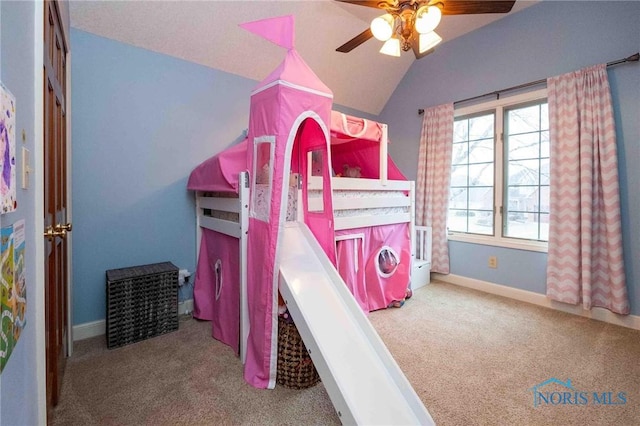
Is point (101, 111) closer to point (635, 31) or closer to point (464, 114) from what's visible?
point (464, 114)

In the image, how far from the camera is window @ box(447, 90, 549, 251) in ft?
9.94

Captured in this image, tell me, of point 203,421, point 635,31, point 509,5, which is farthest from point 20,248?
point 635,31

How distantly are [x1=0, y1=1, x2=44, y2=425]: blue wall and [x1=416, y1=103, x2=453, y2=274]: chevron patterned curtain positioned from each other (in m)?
3.45

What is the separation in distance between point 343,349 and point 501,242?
8.20 feet

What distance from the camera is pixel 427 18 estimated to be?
5.84ft

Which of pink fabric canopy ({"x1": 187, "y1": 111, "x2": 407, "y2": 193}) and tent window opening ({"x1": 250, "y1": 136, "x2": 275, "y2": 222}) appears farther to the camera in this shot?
pink fabric canopy ({"x1": 187, "y1": 111, "x2": 407, "y2": 193})

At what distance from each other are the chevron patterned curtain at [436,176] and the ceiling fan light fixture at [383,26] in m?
1.88

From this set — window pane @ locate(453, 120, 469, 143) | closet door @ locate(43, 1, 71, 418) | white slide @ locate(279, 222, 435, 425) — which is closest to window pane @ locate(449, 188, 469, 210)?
window pane @ locate(453, 120, 469, 143)

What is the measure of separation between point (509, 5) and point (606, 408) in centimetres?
214

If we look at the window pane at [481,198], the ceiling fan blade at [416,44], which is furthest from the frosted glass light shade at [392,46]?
the window pane at [481,198]

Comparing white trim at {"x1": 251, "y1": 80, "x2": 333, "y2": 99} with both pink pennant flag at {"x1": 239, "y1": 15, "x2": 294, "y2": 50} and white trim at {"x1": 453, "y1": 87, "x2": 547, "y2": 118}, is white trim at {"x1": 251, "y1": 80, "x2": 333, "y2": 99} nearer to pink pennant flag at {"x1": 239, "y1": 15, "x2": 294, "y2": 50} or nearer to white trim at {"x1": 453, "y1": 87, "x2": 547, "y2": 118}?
pink pennant flag at {"x1": 239, "y1": 15, "x2": 294, "y2": 50}

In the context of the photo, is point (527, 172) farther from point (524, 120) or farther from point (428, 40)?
point (428, 40)

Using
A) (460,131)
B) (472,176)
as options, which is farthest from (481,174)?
(460,131)

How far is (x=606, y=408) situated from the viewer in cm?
153
